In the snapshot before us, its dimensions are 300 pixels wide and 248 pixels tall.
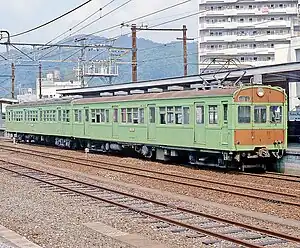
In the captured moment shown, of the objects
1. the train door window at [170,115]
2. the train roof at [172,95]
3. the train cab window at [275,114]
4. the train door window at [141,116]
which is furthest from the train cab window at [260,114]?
the train door window at [141,116]

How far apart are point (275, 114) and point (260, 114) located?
0.64 meters

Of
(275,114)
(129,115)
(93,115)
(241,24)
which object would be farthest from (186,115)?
(241,24)

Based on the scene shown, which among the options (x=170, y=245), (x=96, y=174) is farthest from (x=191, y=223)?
(x=96, y=174)

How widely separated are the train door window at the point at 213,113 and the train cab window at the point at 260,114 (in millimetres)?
1216

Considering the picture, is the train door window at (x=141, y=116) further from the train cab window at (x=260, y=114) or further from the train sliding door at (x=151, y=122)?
the train cab window at (x=260, y=114)

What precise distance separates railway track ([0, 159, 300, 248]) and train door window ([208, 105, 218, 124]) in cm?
473

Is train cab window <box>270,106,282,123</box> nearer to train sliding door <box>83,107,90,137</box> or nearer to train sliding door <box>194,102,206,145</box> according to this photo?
train sliding door <box>194,102,206,145</box>

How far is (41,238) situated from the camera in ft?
31.9

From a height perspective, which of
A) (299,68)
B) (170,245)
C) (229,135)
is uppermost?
(299,68)

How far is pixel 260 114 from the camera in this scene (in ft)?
63.9

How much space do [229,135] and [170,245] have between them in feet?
32.2

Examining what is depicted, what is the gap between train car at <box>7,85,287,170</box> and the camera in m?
19.0

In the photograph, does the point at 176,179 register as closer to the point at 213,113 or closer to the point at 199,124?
the point at 213,113

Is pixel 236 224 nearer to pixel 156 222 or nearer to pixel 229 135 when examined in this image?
pixel 156 222
